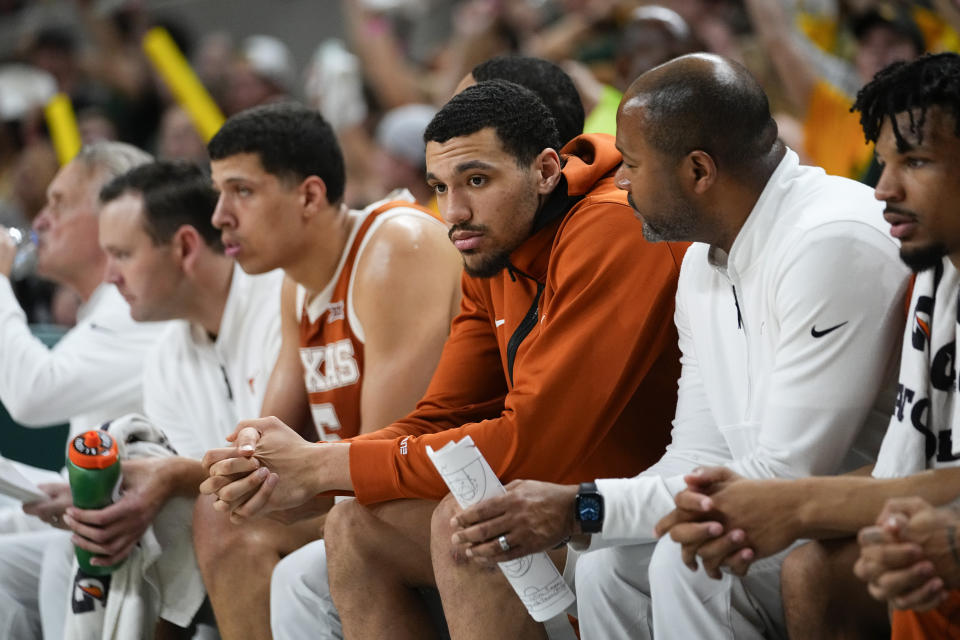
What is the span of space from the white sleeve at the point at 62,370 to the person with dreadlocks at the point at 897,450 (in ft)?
9.08

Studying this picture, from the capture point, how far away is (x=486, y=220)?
3.09 metres

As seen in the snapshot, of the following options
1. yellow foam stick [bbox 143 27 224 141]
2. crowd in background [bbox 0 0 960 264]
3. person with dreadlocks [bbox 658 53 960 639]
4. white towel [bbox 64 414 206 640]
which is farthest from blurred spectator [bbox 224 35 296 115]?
person with dreadlocks [bbox 658 53 960 639]

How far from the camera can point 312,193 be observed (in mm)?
3992

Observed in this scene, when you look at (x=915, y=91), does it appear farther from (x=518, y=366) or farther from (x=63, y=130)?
(x=63, y=130)

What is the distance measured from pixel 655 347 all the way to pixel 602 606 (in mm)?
664

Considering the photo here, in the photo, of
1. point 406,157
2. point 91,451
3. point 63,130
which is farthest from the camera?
point 63,130

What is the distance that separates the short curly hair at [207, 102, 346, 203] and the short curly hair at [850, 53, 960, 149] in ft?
6.59

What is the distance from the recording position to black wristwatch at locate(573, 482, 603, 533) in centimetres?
258

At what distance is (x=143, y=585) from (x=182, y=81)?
5636mm

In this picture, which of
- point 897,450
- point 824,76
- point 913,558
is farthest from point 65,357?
point 824,76

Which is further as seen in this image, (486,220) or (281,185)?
(281,185)

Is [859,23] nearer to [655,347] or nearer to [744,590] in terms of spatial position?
[655,347]

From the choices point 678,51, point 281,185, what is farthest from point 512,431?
point 678,51

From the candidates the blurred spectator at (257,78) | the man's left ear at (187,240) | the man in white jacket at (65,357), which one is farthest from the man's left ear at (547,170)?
the blurred spectator at (257,78)
